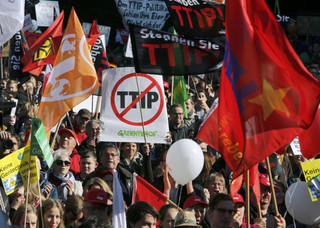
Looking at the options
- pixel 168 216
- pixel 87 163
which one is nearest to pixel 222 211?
pixel 168 216

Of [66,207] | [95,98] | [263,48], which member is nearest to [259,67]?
[263,48]

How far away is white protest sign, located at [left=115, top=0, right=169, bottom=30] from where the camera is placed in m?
17.3

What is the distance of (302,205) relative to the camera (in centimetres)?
866

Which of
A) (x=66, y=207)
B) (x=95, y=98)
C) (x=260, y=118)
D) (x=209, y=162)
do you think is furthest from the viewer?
(x=95, y=98)

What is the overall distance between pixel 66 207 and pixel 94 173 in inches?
43.3

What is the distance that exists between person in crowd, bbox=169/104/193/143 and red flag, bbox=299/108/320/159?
3289mm

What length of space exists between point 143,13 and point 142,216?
10.4m

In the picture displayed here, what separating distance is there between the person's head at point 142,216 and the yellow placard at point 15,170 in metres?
1.34

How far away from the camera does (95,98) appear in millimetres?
14383

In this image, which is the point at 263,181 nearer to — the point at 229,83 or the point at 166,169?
the point at 166,169

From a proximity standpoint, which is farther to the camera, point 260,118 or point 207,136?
point 207,136

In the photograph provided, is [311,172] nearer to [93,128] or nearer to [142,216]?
[142,216]

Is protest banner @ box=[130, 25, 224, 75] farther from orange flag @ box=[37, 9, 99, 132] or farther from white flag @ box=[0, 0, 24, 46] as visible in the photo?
orange flag @ box=[37, 9, 99, 132]

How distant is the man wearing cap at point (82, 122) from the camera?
39.9 feet
